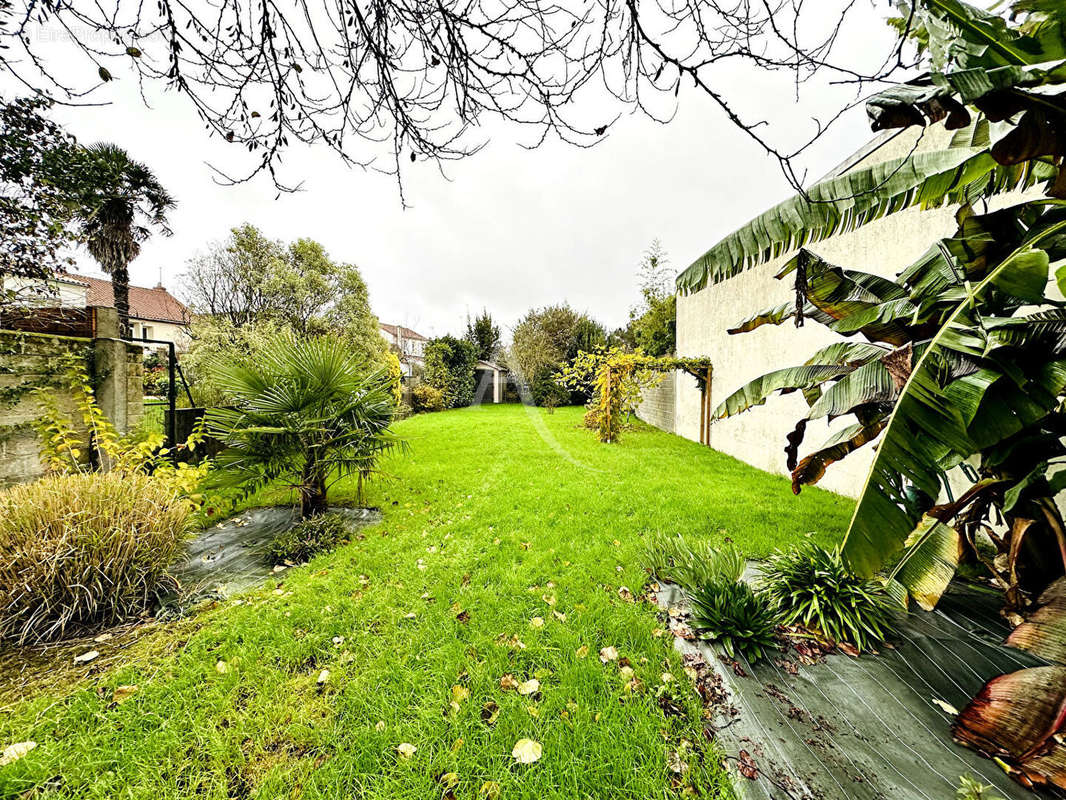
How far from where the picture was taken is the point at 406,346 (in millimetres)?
25859

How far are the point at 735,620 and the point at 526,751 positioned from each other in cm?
136

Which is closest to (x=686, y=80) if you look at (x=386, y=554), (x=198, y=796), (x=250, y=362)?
(x=198, y=796)

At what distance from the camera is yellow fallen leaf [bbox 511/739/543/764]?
1478mm

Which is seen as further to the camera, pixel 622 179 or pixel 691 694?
pixel 622 179

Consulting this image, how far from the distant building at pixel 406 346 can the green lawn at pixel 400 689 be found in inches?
528

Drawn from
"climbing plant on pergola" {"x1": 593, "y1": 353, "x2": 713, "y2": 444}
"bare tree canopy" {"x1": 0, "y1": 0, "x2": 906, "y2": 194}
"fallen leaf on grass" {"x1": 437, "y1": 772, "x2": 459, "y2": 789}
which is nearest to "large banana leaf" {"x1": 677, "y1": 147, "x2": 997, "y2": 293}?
"bare tree canopy" {"x1": 0, "y1": 0, "x2": 906, "y2": 194}

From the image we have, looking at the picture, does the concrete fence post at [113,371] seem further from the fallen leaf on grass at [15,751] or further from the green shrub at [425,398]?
the green shrub at [425,398]

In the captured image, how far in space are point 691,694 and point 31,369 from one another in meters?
6.57

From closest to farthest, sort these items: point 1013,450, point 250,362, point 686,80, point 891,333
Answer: point 686,80 < point 1013,450 < point 891,333 < point 250,362

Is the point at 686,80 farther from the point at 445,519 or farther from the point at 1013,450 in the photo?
the point at 445,519

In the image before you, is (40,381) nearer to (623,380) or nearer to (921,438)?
(921,438)

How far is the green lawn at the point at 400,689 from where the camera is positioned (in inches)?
55.7

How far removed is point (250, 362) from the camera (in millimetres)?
3955

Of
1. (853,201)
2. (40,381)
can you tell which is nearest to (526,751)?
(853,201)
